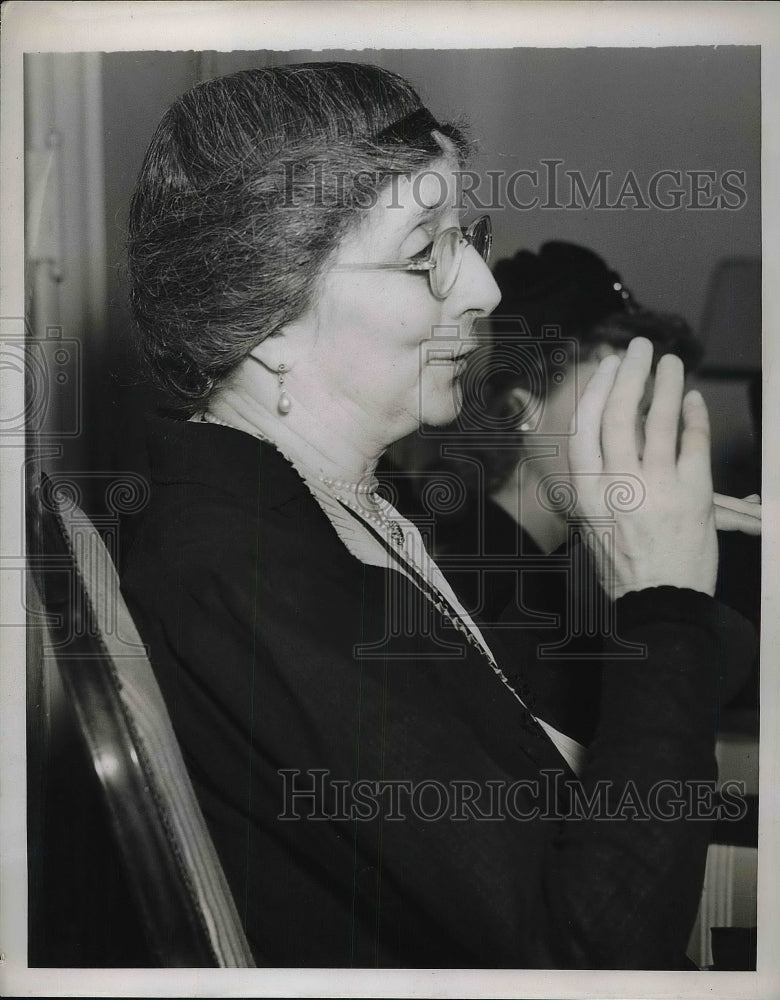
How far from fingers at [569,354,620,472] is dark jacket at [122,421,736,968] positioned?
0.75ft

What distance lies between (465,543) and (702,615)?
388mm

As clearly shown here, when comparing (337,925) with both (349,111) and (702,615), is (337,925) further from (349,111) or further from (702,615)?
(349,111)

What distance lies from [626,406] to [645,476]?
116mm

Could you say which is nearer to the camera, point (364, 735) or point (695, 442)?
point (364, 735)

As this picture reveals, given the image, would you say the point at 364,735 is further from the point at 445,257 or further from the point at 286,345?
the point at 445,257

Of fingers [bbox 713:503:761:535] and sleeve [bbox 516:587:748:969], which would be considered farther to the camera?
fingers [bbox 713:503:761:535]

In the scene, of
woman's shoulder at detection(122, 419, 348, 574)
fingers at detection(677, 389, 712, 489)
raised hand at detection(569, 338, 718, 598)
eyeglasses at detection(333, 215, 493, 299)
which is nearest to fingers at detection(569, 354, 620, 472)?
raised hand at detection(569, 338, 718, 598)

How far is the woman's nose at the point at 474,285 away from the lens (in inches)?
57.5

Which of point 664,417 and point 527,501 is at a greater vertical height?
point 664,417

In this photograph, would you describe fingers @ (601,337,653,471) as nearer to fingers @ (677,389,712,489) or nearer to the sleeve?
fingers @ (677,389,712,489)

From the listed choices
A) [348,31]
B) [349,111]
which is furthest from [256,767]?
[348,31]

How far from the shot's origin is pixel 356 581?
142cm

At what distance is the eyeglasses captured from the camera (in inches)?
56.6

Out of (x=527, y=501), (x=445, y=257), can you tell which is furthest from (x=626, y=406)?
(x=445, y=257)
